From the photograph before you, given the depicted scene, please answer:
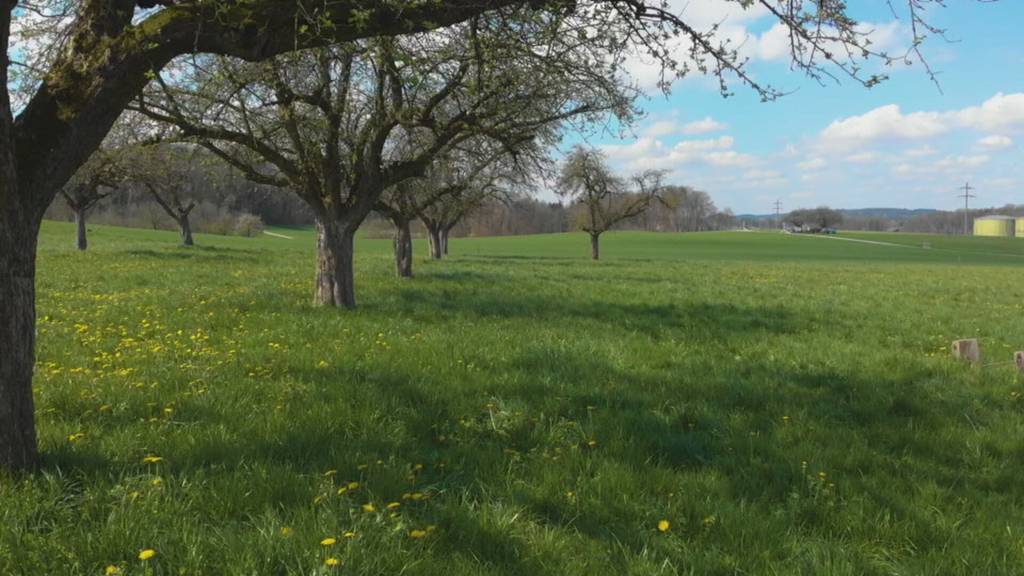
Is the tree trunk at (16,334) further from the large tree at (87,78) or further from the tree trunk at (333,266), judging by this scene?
the tree trunk at (333,266)

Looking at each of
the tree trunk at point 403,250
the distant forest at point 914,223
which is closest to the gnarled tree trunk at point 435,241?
the tree trunk at point 403,250

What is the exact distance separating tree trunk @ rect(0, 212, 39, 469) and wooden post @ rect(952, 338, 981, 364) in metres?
10.1

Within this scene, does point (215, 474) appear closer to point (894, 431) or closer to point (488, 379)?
point (488, 379)

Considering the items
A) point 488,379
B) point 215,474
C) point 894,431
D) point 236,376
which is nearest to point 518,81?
point 488,379

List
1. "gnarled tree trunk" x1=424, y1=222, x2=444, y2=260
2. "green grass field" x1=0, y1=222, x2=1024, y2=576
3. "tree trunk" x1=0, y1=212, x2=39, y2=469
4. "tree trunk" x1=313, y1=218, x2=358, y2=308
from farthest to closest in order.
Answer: "gnarled tree trunk" x1=424, y1=222, x2=444, y2=260, "tree trunk" x1=313, y1=218, x2=358, y2=308, "tree trunk" x1=0, y1=212, x2=39, y2=469, "green grass field" x1=0, y1=222, x2=1024, y2=576

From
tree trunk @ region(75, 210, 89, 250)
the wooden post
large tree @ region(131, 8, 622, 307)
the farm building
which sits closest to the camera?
the wooden post

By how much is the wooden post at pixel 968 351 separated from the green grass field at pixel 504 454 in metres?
0.27

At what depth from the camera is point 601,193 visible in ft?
145

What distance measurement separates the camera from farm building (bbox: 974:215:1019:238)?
150500 mm

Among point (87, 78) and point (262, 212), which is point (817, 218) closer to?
point (262, 212)

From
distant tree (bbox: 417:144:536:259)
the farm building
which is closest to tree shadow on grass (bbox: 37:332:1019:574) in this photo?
distant tree (bbox: 417:144:536:259)

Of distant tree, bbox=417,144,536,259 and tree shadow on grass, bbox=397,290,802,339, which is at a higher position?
distant tree, bbox=417,144,536,259

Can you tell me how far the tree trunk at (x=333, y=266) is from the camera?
42.9ft

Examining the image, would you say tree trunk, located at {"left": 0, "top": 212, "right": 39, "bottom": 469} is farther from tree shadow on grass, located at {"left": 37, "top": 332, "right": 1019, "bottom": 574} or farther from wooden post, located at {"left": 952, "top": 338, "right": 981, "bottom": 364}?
wooden post, located at {"left": 952, "top": 338, "right": 981, "bottom": 364}
